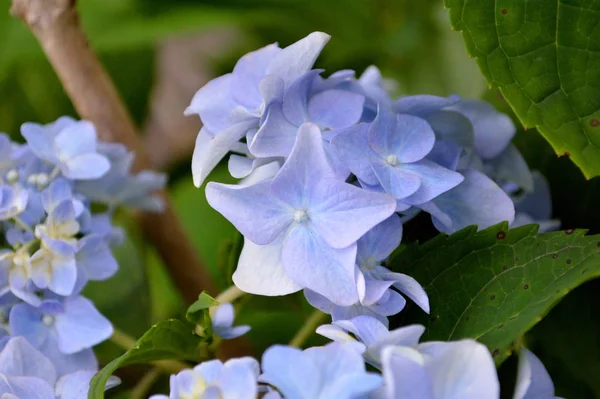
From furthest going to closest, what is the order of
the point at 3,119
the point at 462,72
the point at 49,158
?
the point at 462,72
the point at 3,119
the point at 49,158

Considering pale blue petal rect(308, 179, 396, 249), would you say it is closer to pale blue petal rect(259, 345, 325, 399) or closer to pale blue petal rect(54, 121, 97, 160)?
pale blue petal rect(259, 345, 325, 399)

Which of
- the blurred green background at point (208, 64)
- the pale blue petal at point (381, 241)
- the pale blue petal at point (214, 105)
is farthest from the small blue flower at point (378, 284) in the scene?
the blurred green background at point (208, 64)

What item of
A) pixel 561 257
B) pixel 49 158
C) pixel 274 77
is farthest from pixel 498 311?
pixel 49 158

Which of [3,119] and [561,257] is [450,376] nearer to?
[561,257]

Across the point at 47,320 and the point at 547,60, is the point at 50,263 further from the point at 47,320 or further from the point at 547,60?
the point at 547,60

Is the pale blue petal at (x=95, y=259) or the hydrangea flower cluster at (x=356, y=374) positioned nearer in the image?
the hydrangea flower cluster at (x=356, y=374)

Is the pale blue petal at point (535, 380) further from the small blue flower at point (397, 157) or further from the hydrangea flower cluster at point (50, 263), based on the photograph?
the hydrangea flower cluster at point (50, 263)
